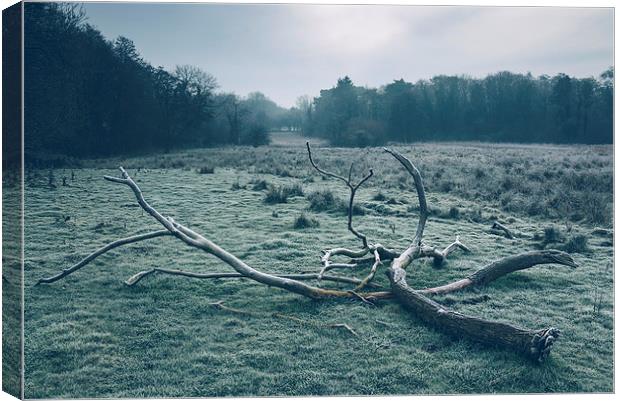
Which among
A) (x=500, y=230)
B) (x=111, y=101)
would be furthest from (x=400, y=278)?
(x=111, y=101)

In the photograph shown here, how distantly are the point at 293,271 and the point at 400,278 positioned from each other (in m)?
1.34

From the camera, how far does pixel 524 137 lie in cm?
632

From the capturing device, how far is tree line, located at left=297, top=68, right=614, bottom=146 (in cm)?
564

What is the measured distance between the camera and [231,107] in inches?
233

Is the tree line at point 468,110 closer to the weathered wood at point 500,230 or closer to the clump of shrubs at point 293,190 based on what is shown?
the weathered wood at point 500,230

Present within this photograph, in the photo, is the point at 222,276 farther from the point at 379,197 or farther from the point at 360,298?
the point at 379,197

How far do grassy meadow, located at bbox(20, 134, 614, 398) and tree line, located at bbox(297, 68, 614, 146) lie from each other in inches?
8.1

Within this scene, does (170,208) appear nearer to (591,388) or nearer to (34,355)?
(34,355)

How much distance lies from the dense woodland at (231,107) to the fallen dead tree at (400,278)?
75cm

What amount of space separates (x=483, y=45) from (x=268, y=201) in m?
4.42

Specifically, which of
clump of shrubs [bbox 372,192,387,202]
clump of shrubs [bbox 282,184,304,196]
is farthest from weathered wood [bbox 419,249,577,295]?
clump of shrubs [bbox 282,184,304,196]

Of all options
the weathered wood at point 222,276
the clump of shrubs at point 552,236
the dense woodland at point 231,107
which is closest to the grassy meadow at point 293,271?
the clump of shrubs at point 552,236

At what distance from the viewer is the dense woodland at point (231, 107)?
5.00 m

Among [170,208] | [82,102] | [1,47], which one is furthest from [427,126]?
[1,47]
